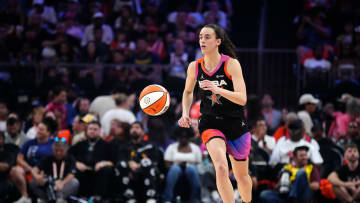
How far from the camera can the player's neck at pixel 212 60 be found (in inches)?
314

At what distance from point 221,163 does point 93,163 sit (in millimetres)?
5359

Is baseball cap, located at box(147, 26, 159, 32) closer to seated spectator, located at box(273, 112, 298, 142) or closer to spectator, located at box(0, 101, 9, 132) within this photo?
spectator, located at box(0, 101, 9, 132)

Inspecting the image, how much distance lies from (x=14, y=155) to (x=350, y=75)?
7581 mm

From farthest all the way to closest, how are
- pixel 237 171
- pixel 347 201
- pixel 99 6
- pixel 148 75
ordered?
1. pixel 99 6
2. pixel 148 75
3. pixel 347 201
4. pixel 237 171

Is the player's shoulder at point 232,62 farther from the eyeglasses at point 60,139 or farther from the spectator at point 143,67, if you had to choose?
the spectator at point 143,67

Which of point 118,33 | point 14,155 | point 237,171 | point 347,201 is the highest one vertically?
point 118,33

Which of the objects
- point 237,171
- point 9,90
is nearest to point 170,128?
point 9,90

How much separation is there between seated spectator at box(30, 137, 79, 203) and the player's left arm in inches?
210

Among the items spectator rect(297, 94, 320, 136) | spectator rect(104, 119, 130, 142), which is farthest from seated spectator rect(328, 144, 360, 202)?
spectator rect(104, 119, 130, 142)

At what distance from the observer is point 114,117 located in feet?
42.8

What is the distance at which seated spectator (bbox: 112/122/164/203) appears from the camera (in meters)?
12.1

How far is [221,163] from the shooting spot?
7582 millimetres

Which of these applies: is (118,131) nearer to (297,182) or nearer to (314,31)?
(297,182)

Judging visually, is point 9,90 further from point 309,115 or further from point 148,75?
point 309,115
